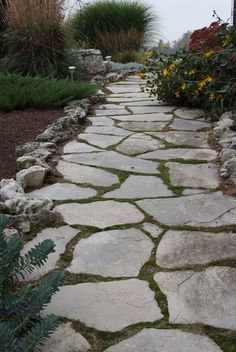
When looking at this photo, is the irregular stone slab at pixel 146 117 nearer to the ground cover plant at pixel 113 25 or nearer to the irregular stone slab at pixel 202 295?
the irregular stone slab at pixel 202 295

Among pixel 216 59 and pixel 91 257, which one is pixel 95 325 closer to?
pixel 91 257

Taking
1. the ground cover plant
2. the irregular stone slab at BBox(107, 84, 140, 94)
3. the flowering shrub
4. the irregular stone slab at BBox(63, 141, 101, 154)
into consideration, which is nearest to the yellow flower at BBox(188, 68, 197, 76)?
the flowering shrub

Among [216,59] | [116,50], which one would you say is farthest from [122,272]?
[116,50]

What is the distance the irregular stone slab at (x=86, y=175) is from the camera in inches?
121

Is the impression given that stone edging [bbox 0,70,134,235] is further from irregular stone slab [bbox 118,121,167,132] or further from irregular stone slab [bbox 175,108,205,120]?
irregular stone slab [bbox 175,108,205,120]

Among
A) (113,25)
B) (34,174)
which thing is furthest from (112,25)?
(34,174)

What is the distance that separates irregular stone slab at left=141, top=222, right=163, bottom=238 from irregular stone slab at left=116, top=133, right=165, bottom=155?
1.31 metres

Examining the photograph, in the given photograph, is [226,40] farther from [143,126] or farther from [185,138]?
[185,138]

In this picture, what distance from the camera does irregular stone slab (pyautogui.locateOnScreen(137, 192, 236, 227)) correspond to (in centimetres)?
243

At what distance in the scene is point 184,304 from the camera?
176 cm

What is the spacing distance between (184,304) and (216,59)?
329 centimetres

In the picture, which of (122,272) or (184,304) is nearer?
(184,304)

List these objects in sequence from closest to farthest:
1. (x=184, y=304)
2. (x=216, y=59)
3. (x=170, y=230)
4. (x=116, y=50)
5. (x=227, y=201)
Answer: (x=184, y=304) → (x=170, y=230) → (x=227, y=201) → (x=216, y=59) → (x=116, y=50)

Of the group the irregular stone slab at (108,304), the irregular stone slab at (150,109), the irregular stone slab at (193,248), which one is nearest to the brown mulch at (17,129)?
the irregular stone slab at (150,109)
